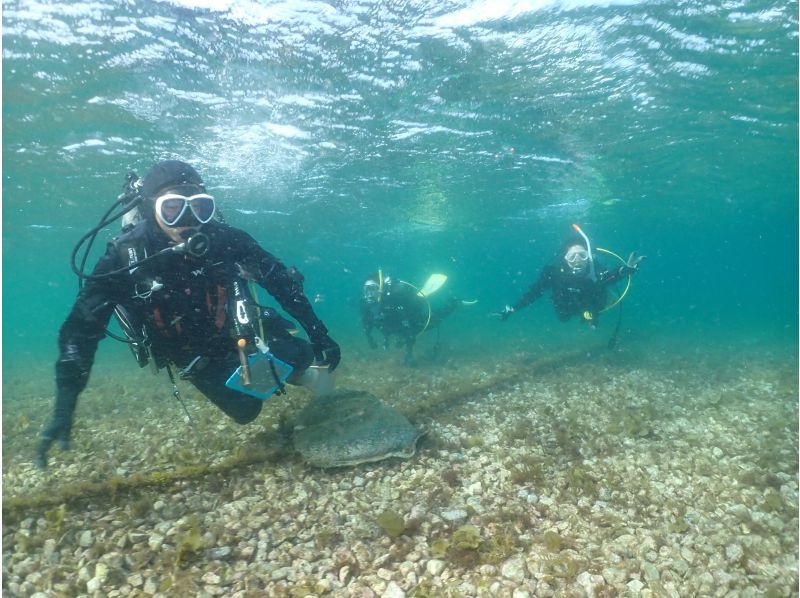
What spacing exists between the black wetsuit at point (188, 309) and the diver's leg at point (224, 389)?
13 mm

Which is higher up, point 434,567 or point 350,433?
point 350,433

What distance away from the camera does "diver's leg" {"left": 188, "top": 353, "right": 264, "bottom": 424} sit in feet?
19.4

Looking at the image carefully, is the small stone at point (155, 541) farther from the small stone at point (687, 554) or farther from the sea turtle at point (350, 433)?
the small stone at point (687, 554)

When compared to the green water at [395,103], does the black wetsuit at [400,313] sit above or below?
below

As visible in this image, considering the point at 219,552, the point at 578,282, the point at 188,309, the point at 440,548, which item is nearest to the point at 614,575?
the point at 440,548

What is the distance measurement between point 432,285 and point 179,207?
10.5 metres

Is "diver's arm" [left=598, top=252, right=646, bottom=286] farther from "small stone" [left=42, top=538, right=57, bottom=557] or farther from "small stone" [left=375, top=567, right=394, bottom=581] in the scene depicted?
"small stone" [left=42, top=538, right=57, bottom=557]

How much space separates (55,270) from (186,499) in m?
58.8

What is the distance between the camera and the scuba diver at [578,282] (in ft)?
39.4

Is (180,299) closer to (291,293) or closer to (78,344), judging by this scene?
(78,344)

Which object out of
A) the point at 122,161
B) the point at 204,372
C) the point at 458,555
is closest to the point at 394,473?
the point at 458,555

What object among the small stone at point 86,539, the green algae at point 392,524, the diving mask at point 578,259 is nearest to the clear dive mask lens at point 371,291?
the diving mask at point 578,259

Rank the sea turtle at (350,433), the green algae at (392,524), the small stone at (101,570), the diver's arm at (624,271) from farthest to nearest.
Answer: the diver's arm at (624,271), the sea turtle at (350,433), the green algae at (392,524), the small stone at (101,570)

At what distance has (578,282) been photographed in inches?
495
